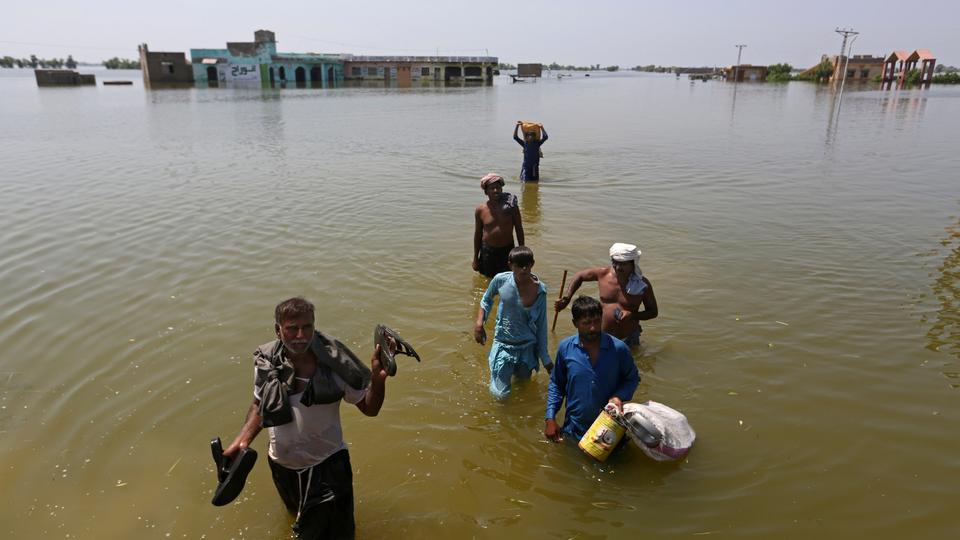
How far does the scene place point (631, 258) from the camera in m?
4.92

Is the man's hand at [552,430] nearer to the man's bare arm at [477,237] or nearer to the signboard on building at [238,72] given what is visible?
the man's bare arm at [477,237]

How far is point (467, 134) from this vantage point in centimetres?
2692

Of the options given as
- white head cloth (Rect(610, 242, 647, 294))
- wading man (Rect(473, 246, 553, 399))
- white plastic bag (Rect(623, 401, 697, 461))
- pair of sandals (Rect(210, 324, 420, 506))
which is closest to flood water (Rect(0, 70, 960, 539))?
white plastic bag (Rect(623, 401, 697, 461))

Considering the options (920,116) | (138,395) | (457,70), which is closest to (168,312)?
(138,395)

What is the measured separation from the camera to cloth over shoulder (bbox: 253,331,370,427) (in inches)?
112

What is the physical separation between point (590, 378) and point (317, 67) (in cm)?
9052

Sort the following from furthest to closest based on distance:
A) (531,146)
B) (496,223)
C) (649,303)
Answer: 1. (531,146)
2. (496,223)
3. (649,303)

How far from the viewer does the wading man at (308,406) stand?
2871mm

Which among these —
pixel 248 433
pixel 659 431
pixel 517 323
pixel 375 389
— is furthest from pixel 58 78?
pixel 659 431

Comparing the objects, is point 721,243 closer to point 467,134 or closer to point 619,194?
point 619,194

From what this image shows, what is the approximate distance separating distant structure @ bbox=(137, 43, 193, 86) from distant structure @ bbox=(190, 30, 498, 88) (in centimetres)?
269

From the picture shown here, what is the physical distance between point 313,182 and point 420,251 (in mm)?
6643

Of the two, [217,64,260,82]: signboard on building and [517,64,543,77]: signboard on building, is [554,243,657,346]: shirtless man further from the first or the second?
[517,64,543,77]: signboard on building

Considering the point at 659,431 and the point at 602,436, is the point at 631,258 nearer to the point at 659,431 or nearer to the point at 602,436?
the point at 659,431
